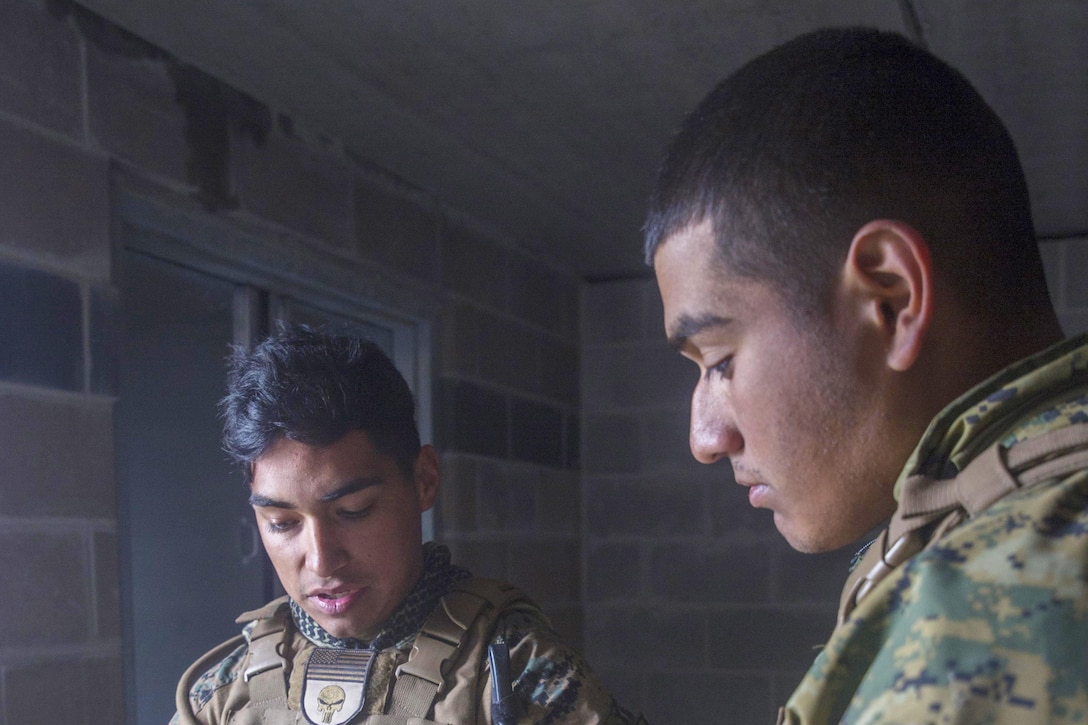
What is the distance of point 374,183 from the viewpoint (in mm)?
3207

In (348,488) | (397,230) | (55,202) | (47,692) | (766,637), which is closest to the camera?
(348,488)

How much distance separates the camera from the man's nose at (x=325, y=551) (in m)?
1.75

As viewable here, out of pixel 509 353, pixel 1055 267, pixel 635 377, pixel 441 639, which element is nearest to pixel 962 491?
pixel 441 639

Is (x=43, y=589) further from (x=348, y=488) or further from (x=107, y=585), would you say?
(x=348, y=488)

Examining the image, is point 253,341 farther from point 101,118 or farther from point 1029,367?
point 1029,367

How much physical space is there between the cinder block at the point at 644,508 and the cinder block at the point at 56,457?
2739 millimetres

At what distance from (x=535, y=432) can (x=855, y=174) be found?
3.47m

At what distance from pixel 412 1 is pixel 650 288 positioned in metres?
2.57

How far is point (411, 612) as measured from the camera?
183cm

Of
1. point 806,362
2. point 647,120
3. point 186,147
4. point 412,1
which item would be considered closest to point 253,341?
point 186,147

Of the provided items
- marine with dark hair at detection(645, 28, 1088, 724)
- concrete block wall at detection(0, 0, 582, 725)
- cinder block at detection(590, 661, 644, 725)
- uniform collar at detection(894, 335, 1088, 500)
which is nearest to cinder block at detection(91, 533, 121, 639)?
concrete block wall at detection(0, 0, 582, 725)

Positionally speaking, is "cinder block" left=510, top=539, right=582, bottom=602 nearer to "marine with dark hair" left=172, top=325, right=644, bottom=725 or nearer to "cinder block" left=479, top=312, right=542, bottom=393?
"cinder block" left=479, top=312, right=542, bottom=393

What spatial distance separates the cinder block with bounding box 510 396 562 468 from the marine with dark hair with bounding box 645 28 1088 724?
312cm

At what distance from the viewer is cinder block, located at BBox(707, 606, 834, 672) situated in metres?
Result: 4.28
